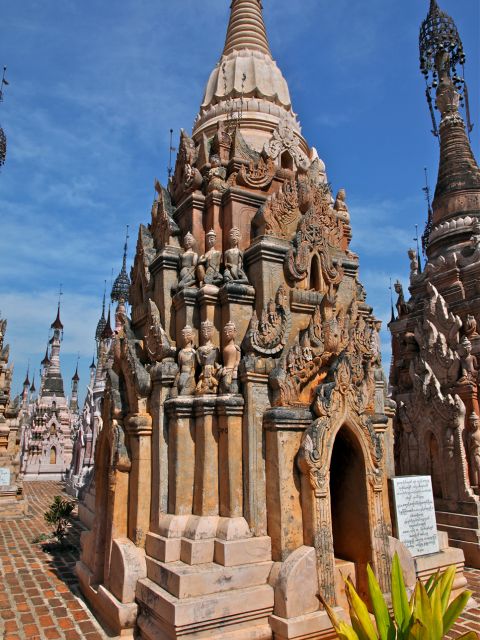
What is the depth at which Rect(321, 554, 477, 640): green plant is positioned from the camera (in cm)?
454

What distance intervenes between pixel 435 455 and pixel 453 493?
1.09m

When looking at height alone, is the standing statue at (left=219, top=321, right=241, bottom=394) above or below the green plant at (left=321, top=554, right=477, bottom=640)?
above

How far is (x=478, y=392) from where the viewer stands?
1248 centimetres

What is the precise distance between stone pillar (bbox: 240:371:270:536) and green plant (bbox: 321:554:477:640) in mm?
1828

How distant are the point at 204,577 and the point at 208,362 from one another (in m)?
2.95

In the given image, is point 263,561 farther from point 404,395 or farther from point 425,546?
point 404,395

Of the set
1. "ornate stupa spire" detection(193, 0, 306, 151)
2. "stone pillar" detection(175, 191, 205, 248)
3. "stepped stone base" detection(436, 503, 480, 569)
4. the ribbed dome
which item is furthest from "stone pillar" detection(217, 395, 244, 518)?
the ribbed dome

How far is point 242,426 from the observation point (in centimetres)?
703

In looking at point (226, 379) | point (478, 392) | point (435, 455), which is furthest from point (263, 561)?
point (478, 392)

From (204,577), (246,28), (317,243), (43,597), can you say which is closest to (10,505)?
(43,597)

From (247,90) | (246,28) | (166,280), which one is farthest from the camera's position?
(246,28)

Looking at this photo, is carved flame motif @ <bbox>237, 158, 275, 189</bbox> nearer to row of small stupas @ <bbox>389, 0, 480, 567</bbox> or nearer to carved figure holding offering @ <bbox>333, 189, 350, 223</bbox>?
carved figure holding offering @ <bbox>333, 189, 350, 223</bbox>

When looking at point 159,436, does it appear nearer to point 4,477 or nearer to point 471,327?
point 471,327

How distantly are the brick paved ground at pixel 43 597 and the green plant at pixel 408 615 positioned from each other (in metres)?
2.54
